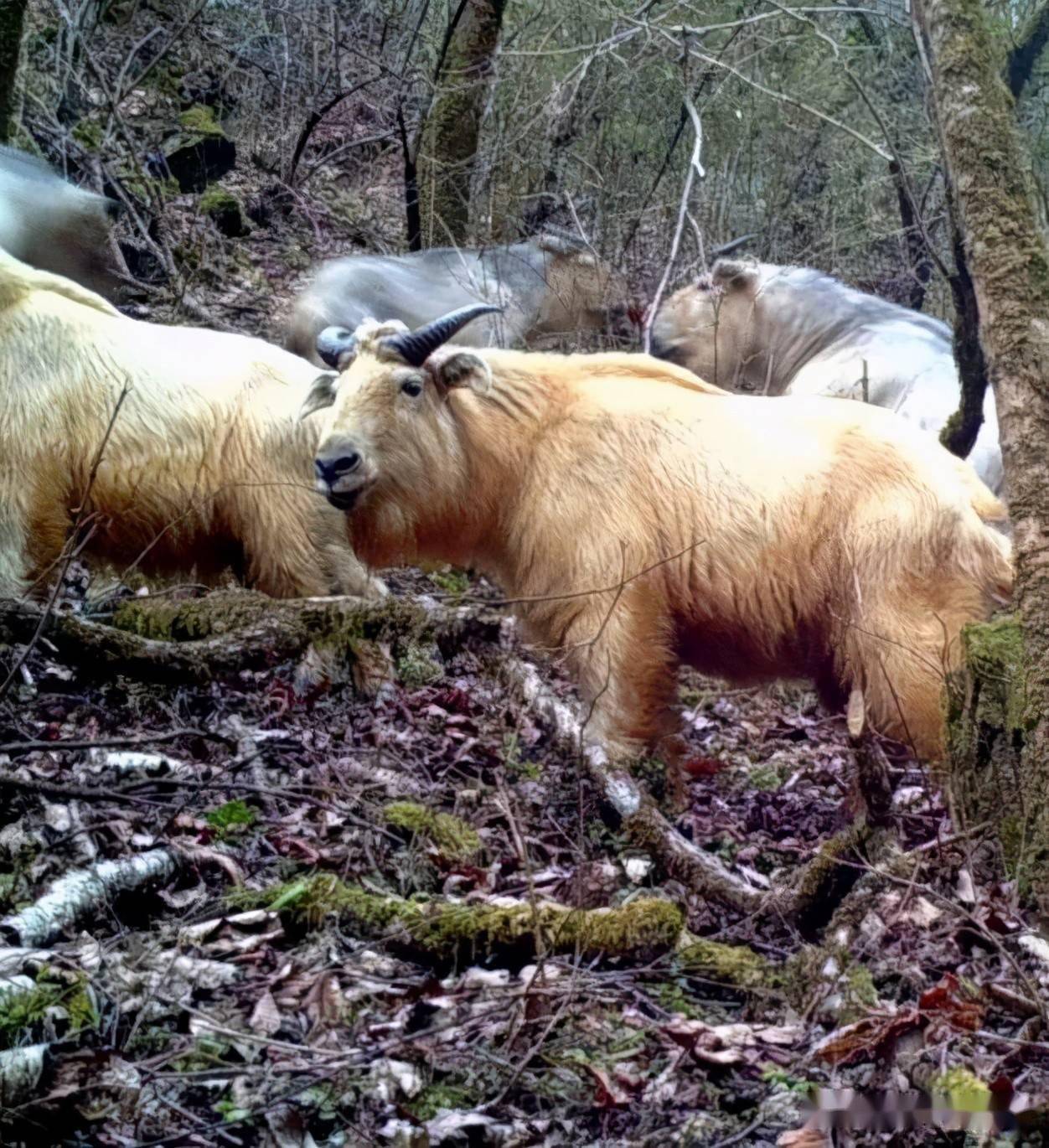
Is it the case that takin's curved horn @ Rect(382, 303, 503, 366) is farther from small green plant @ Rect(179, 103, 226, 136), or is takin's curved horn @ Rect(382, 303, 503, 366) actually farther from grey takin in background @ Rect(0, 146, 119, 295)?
small green plant @ Rect(179, 103, 226, 136)

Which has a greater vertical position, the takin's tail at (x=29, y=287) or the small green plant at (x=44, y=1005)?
the takin's tail at (x=29, y=287)

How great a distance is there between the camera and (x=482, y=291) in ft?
31.3

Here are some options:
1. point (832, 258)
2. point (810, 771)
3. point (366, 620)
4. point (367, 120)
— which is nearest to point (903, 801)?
point (810, 771)

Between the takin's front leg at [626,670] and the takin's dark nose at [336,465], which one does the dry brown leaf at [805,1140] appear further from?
the takin's dark nose at [336,465]

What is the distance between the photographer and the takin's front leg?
208 inches

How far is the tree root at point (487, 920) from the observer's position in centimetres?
389

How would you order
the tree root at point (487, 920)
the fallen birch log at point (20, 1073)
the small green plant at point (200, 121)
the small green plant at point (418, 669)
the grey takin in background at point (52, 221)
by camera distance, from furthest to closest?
the small green plant at point (200, 121)
the grey takin in background at point (52, 221)
the small green plant at point (418, 669)
the tree root at point (487, 920)
the fallen birch log at point (20, 1073)

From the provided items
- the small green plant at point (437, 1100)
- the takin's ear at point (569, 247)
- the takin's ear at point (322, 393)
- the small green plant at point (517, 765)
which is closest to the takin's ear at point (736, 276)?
the takin's ear at point (569, 247)

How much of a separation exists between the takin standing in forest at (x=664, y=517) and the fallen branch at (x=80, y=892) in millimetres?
1580

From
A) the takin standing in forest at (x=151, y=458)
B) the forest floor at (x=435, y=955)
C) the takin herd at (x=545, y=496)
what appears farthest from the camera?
the takin standing in forest at (x=151, y=458)

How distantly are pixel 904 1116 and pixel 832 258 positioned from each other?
1044cm

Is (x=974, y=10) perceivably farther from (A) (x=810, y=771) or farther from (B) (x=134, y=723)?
(B) (x=134, y=723)

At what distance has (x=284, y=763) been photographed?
5.16 m

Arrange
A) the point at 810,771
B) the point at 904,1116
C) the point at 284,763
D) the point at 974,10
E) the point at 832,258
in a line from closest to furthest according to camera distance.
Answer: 1. the point at 904,1116
2. the point at 974,10
3. the point at 284,763
4. the point at 810,771
5. the point at 832,258
